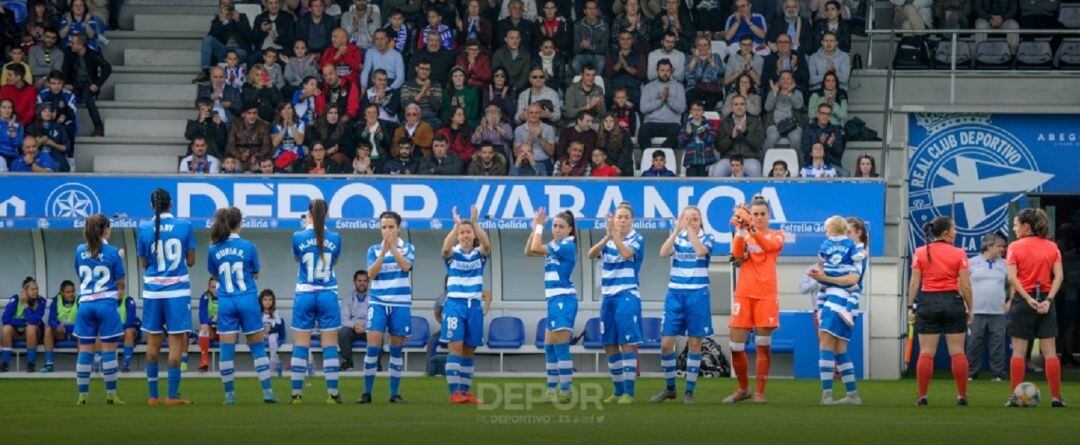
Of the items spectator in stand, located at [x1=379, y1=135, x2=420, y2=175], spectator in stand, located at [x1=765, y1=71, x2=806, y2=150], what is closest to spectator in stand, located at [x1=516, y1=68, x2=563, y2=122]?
spectator in stand, located at [x1=379, y1=135, x2=420, y2=175]

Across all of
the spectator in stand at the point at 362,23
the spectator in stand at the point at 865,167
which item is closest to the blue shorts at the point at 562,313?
the spectator in stand at the point at 865,167

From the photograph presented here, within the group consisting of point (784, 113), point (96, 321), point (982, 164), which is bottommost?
point (96, 321)

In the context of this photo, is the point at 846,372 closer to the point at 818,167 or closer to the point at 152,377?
the point at 152,377

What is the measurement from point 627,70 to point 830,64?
296 centimetres

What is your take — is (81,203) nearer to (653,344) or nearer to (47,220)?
(47,220)

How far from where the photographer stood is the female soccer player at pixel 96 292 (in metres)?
17.0

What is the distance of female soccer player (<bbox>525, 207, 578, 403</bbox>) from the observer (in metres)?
16.4

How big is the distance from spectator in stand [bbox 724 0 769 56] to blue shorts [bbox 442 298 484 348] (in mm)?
10811

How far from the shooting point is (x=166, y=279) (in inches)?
659

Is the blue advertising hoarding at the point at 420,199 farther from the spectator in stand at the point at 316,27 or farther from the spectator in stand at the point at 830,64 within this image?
the spectator in stand at the point at 316,27

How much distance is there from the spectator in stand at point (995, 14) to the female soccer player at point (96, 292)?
49.4 feet

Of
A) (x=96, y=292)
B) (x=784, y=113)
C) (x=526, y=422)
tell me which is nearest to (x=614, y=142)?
(x=784, y=113)

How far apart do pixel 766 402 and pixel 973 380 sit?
667cm

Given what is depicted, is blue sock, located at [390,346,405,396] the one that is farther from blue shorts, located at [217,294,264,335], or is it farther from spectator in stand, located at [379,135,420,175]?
spectator in stand, located at [379,135,420,175]
